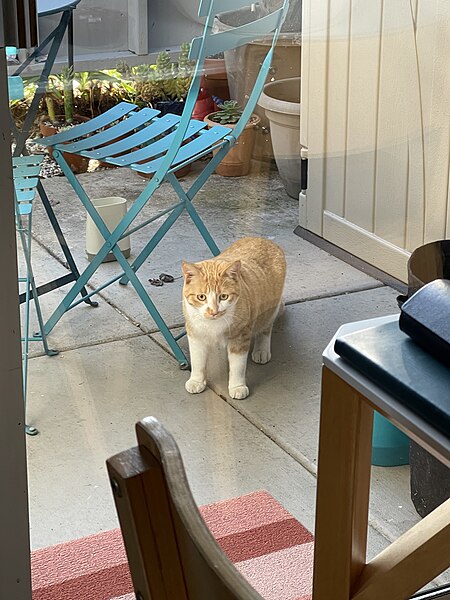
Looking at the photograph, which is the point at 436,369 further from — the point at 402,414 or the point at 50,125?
the point at 50,125

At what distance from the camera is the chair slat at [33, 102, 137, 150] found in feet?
6.24

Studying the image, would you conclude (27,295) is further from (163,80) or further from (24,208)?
(163,80)

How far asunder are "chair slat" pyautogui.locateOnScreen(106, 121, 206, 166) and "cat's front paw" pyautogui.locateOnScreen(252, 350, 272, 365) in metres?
0.55

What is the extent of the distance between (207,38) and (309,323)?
28.7 inches

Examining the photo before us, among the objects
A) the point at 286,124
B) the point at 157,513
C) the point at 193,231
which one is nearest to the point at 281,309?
the point at 193,231

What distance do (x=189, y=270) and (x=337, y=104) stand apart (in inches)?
20.3

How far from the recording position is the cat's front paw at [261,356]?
2.27m

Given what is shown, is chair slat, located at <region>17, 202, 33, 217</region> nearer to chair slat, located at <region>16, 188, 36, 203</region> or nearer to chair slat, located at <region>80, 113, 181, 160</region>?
chair slat, located at <region>16, 188, 36, 203</region>

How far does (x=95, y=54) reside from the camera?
6.12 ft

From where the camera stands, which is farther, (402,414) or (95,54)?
(95,54)

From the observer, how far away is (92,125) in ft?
6.31

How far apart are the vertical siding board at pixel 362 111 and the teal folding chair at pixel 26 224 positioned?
0.77m

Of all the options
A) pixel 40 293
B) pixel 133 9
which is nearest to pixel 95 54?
pixel 133 9

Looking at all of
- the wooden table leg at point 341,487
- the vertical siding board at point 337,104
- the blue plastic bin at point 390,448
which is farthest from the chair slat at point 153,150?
the blue plastic bin at point 390,448
